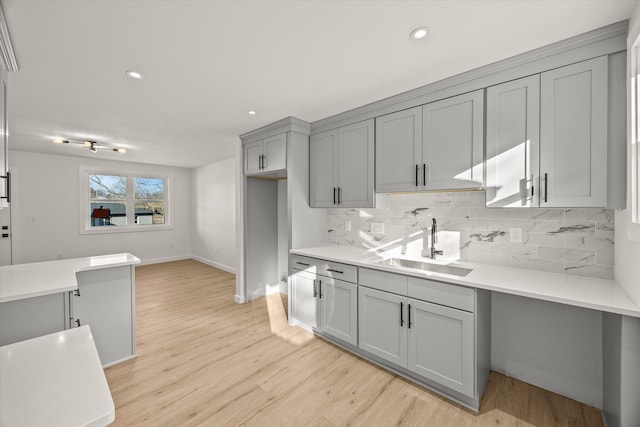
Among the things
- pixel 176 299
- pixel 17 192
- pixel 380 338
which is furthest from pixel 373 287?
pixel 17 192

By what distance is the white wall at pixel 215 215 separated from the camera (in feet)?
19.1

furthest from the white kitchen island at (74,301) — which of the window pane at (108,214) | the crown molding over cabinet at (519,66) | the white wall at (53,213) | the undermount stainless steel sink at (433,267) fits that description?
the window pane at (108,214)

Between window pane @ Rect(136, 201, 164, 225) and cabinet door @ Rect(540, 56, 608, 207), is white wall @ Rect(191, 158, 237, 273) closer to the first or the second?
window pane @ Rect(136, 201, 164, 225)

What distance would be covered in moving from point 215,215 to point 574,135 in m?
6.11

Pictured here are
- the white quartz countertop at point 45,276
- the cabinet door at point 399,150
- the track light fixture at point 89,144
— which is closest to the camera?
the white quartz countertop at point 45,276

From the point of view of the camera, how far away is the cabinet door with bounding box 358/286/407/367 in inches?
88.5

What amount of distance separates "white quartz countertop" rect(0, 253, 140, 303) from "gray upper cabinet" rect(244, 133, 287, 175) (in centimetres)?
176

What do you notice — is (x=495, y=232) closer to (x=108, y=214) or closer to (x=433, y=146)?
(x=433, y=146)

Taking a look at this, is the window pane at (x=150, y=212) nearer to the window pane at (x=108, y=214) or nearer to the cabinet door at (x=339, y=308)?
the window pane at (x=108, y=214)

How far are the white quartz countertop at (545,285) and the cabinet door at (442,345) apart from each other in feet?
0.81

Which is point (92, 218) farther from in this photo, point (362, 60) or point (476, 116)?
point (476, 116)

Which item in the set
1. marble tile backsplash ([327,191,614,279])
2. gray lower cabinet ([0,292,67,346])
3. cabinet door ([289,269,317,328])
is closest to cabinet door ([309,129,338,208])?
marble tile backsplash ([327,191,614,279])

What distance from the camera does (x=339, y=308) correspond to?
272 cm

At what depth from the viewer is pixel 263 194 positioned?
4.15 m
